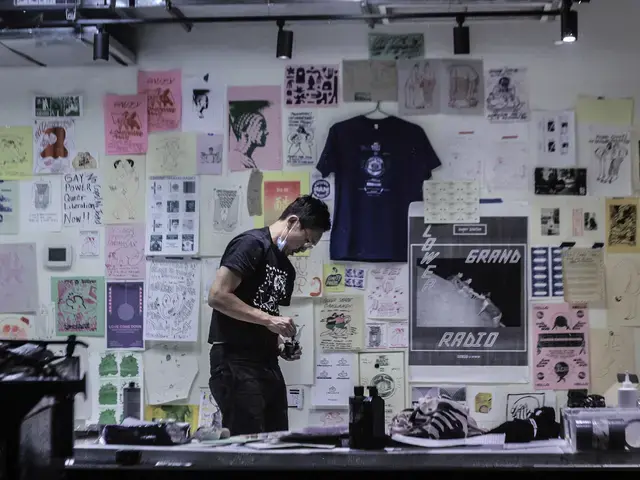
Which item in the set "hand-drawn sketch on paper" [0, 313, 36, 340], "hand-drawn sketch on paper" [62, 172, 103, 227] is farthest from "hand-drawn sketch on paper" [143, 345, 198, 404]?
"hand-drawn sketch on paper" [62, 172, 103, 227]

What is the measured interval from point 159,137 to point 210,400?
4.51ft

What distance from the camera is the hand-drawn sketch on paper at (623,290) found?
4.01 metres

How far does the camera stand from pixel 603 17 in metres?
4.05

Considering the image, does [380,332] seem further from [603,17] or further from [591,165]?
[603,17]

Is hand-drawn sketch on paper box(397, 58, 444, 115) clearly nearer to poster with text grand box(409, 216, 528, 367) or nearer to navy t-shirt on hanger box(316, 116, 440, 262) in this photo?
navy t-shirt on hanger box(316, 116, 440, 262)

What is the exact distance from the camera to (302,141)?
4.12 m

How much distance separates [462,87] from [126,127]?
68.2 inches

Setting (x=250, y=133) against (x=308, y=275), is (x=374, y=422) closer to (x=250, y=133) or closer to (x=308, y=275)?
(x=308, y=275)

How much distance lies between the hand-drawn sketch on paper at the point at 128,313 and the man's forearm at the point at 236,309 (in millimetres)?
1075

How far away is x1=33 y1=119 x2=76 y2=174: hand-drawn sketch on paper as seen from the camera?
424 cm

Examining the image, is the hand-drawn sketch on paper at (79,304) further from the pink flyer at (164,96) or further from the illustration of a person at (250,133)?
the illustration of a person at (250,133)

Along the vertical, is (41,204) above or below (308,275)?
above

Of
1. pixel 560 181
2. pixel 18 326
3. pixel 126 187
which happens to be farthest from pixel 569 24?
pixel 18 326

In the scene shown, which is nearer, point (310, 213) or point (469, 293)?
point (310, 213)
